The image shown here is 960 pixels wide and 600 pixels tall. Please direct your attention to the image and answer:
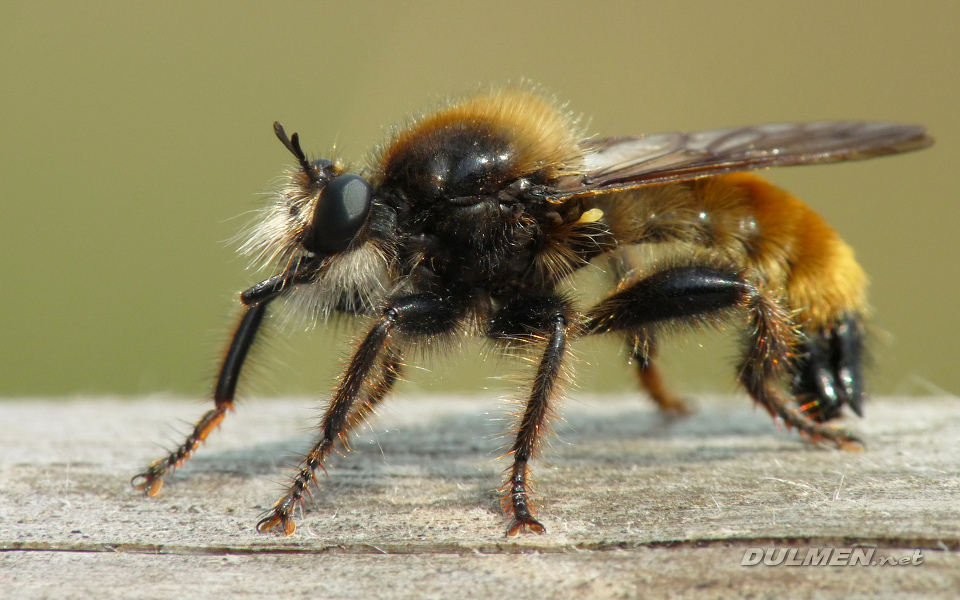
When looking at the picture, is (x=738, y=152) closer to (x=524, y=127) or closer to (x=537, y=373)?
(x=524, y=127)

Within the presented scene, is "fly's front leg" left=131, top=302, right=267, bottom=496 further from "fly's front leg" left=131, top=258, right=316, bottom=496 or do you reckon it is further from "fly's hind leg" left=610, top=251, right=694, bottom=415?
"fly's hind leg" left=610, top=251, right=694, bottom=415

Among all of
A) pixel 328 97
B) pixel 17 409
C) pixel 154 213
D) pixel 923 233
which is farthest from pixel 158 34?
pixel 923 233

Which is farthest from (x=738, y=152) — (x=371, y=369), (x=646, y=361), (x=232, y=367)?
(x=232, y=367)

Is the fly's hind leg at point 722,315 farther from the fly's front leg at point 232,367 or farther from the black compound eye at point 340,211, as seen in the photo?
the fly's front leg at point 232,367

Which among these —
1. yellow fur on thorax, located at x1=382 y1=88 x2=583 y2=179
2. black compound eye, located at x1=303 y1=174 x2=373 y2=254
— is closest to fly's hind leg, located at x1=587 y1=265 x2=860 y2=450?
yellow fur on thorax, located at x1=382 y1=88 x2=583 y2=179

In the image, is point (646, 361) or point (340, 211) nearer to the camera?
point (340, 211)

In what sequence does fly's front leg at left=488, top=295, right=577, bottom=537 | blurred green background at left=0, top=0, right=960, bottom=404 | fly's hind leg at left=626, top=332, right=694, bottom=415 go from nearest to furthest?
fly's front leg at left=488, top=295, right=577, bottom=537, fly's hind leg at left=626, top=332, right=694, bottom=415, blurred green background at left=0, top=0, right=960, bottom=404
